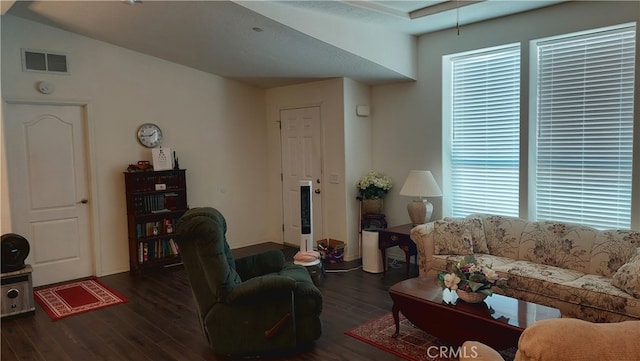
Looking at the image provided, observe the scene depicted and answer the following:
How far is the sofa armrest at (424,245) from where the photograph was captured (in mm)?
Result: 4434

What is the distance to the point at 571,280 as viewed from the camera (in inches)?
141

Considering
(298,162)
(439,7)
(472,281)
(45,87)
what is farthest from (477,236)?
(45,87)

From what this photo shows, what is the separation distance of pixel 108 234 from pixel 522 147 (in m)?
4.92

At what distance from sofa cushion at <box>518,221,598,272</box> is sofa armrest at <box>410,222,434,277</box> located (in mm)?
840

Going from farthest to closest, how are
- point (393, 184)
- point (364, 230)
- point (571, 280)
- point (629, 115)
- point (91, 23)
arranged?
point (393, 184) < point (364, 230) < point (91, 23) < point (629, 115) < point (571, 280)

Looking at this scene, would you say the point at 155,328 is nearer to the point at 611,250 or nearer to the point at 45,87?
the point at 45,87

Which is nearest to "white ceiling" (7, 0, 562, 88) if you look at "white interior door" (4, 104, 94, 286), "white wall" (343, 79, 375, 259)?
"white wall" (343, 79, 375, 259)

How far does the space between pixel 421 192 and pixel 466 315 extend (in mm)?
2135

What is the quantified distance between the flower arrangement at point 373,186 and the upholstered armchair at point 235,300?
8.59 feet

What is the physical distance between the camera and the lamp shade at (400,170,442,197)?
16.3 ft

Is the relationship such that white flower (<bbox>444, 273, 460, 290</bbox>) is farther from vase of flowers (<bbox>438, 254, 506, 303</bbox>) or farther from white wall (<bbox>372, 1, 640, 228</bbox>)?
white wall (<bbox>372, 1, 640, 228</bbox>)

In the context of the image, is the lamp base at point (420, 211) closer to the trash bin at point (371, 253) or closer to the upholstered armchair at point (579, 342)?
the trash bin at point (371, 253)

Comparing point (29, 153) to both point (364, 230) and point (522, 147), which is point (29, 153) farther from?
point (522, 147)

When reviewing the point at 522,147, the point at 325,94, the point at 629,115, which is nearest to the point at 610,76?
the point at 629,115
